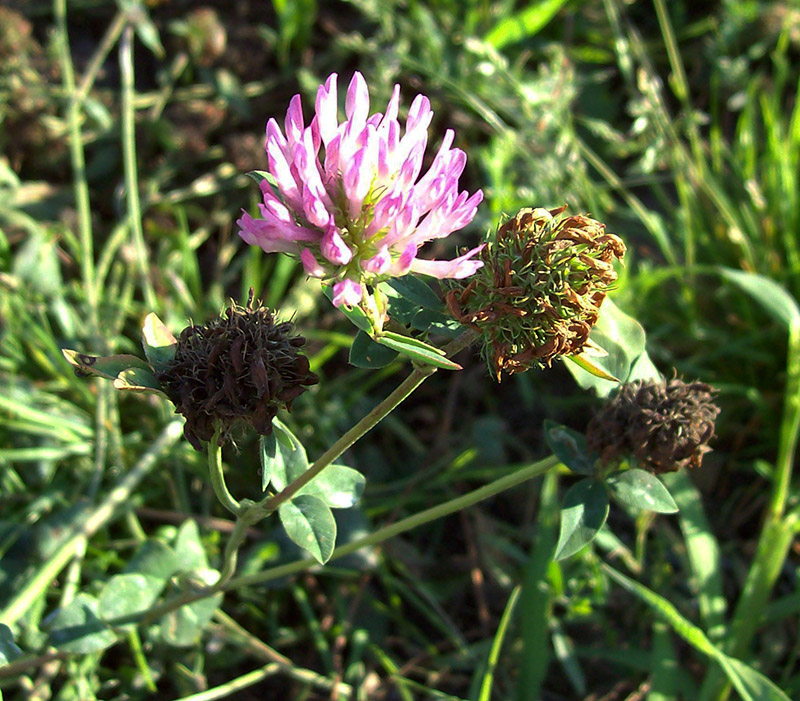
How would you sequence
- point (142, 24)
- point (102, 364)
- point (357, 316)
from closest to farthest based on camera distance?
point (357, 316), point (102, 364), point (142, 24)

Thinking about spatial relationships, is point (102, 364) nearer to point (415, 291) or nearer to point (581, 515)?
point (415, 291)

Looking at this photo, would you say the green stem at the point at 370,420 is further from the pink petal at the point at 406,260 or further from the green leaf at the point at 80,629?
the green leaf at the point at 80,629

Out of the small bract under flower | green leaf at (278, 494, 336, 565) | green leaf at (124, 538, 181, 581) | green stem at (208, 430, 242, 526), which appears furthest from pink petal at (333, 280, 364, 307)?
green leaf at (124, 538, 181, 581)

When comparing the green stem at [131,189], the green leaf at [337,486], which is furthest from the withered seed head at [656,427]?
the green stem at [131,189]

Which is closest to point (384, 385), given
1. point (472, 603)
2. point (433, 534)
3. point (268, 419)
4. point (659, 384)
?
point (433, 534)

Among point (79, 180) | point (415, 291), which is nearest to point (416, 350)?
point (415, 291)

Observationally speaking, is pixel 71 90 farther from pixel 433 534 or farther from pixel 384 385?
pixel 433 534
